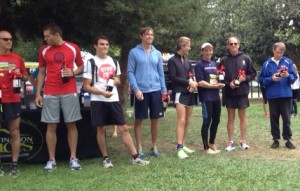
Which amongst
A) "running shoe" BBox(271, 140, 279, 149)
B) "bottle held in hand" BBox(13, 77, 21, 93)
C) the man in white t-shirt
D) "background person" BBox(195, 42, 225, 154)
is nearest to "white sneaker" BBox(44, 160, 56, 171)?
the man in white t-shirt

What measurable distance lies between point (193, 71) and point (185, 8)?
1.32m

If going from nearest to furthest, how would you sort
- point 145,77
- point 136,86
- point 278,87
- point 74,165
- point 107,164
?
point 74,165
point 107,164
point 136,86
point 145,77
point 278,87

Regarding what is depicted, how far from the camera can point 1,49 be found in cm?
619

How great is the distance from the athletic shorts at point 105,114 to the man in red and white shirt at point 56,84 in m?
0.24

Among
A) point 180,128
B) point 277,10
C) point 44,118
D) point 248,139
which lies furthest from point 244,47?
point 44,118

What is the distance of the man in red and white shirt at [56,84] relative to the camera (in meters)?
6.18

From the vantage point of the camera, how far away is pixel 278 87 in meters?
7.94

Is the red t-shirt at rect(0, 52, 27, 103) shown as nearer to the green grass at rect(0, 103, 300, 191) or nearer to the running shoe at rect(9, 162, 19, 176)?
the running shoe at rect(9, 162, 19, 176)

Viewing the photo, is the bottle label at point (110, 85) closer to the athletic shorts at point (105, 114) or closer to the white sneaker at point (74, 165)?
the athletic shorts at point (105, 114)

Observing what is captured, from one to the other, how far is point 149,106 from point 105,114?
0.92 meters

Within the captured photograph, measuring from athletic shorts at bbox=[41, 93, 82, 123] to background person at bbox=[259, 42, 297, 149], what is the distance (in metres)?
3.63

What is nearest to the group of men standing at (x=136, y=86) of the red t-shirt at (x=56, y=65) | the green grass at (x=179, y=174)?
the red t-shirt at (x=56, y=65)

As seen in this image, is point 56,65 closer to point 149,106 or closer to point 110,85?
point 110,85

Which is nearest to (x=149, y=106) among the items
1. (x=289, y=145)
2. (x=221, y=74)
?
(x=221, y=74)
